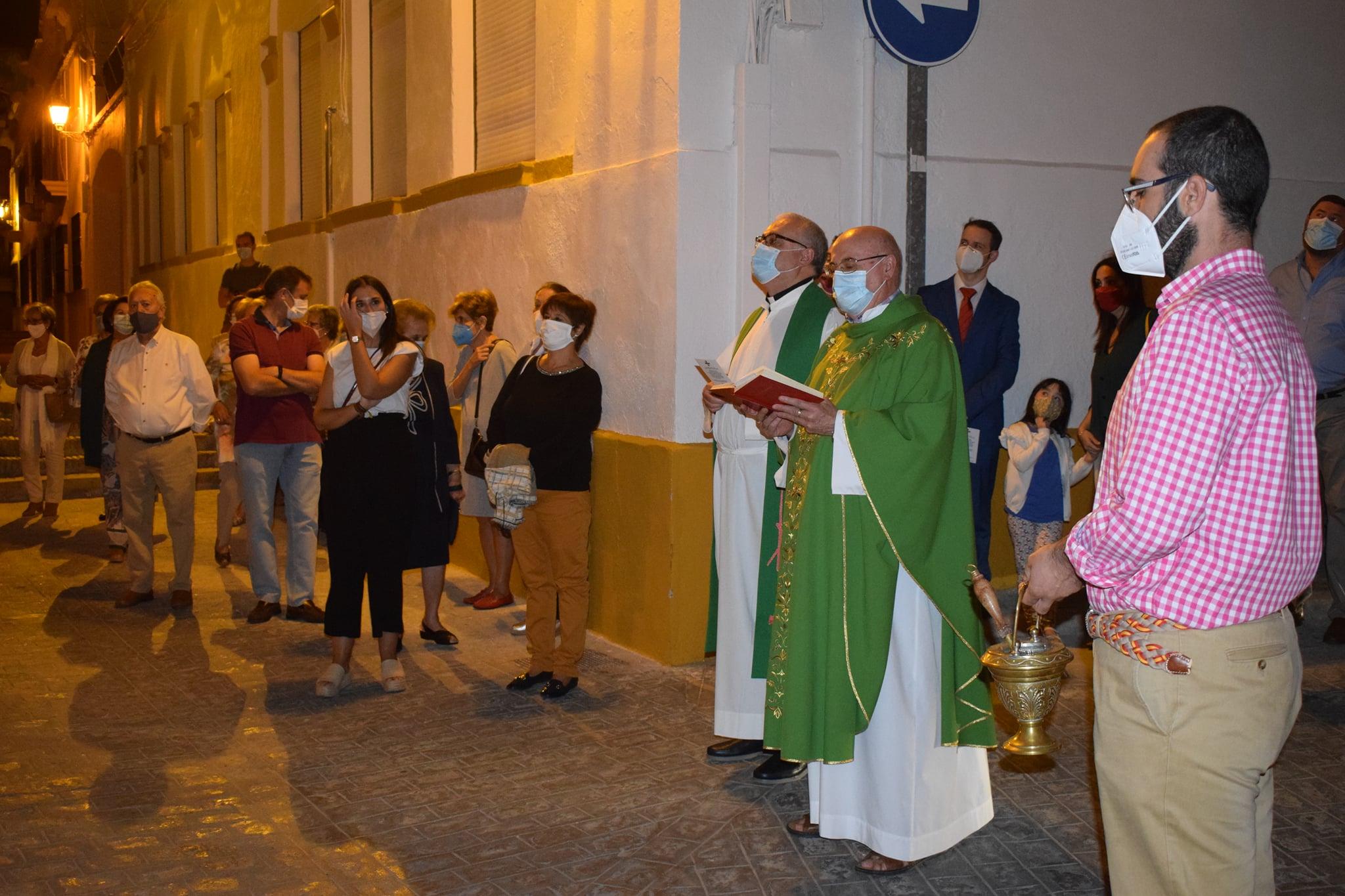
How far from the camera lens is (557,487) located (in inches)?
248

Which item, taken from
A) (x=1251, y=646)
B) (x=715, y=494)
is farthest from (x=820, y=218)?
(x=1251, y=646)

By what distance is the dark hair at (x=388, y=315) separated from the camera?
6160 mm

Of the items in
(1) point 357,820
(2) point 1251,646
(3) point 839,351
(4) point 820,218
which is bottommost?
(1) point 357,820

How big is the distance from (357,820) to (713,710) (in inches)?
68.0

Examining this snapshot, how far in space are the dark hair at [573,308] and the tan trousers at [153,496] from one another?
9.61ft

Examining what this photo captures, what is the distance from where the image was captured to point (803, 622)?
420 centimetres

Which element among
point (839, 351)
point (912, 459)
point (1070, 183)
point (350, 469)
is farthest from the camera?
point (1070, 183)

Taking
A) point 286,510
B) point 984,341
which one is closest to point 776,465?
point 984,341

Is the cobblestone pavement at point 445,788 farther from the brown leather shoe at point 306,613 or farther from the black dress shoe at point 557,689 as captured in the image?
the brown leather shoe at point 306,613

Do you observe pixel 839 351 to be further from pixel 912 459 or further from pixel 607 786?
pixel 607 786

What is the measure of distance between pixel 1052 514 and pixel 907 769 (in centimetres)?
320

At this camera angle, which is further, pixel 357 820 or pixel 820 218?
pixel 820 218

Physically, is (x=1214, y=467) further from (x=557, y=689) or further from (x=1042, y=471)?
(x=1042, y=471)

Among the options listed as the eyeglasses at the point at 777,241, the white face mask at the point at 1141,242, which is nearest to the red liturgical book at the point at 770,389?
the eyeglasses at the point at 777,241
